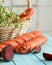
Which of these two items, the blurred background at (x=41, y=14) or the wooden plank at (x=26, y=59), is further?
the blurred background at (x=41, y=14)

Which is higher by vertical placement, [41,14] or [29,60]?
[29,60]

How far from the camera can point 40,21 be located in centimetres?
267

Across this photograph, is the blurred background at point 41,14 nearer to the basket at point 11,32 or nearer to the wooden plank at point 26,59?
the basket at point 11,32

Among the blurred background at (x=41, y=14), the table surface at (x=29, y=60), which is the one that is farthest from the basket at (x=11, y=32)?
the blurred background at (x=41, y=14)

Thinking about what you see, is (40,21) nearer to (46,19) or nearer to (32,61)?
(46,19)

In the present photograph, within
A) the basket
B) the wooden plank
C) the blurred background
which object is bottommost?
the blurred background

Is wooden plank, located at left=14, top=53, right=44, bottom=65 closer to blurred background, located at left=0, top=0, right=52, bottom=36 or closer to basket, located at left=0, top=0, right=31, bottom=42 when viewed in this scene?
basket, located at left=0, top=0, right=31, bottom=42

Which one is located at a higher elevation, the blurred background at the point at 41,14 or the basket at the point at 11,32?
the basket at the point at 11,32

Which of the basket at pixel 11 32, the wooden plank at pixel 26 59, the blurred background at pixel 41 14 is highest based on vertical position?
the basket at pixel 11 32

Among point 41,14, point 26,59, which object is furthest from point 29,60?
point 41,14

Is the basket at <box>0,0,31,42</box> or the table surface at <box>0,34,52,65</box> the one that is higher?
the basket at <box>0,0,31,42</box>

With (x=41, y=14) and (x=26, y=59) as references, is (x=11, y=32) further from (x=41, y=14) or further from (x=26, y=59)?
(x=41, y=14)

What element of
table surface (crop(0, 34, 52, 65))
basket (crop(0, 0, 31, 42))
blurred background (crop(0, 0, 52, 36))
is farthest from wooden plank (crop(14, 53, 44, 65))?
blurred background (crop(0, 0, 52, 36))

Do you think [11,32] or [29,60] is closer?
[29,60]
